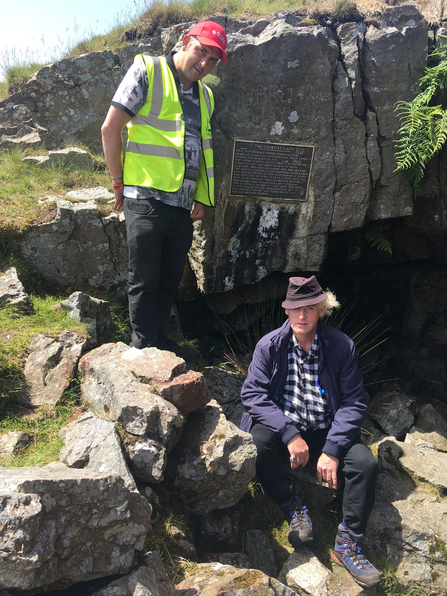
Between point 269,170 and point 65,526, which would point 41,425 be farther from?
point 269,170

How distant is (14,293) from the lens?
432cm

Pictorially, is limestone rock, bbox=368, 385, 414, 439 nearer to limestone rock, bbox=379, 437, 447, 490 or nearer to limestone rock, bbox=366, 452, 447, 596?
limestone rock, bbox=379, 437, 447, 490

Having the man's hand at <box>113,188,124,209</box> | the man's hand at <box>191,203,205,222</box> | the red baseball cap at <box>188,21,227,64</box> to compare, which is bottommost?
the man's hand at <box>191,203,205,222</box>

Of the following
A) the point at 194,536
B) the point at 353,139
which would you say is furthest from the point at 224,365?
the point at 353,139

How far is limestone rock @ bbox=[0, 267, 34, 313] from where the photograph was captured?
4.27 m

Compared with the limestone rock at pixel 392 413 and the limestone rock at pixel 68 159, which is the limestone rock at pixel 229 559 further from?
the limestone rock at pixel 68 159

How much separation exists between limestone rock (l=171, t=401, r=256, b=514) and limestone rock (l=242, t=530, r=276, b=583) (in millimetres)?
420

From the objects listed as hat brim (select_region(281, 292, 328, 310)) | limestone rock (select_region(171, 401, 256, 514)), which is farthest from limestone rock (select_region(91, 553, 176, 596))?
hat brim (select_region(281, 292, 328, 310))

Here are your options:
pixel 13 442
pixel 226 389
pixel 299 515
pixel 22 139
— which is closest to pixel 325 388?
pixel 299 515

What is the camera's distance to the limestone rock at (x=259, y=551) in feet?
11.0

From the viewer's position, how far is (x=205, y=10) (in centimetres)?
608

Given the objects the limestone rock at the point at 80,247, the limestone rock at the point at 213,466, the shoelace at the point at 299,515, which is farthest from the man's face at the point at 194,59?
the shoelace at the point at 299,515

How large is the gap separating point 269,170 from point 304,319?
2.33m

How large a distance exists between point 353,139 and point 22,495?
195 inches
